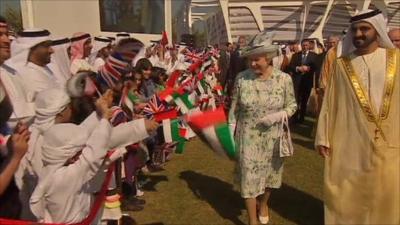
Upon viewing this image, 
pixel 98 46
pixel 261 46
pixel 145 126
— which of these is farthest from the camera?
pixel 98 46

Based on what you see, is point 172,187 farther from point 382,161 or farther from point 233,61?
point 233,61

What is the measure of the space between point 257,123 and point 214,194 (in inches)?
64.3

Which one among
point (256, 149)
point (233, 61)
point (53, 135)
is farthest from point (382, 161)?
point (233, 61)

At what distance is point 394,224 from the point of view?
12.1ft

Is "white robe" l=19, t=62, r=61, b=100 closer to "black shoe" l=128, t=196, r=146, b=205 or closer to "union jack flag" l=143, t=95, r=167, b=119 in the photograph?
"union jack flag" l=143, t=95, r=167, b=119

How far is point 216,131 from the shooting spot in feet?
8.79

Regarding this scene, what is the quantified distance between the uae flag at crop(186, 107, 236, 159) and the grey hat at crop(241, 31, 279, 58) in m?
1.70

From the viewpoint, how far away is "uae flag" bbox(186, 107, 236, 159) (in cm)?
268

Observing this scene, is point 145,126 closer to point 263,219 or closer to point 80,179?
point 80,179

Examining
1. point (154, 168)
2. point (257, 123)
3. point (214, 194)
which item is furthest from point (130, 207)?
point (257, 123)

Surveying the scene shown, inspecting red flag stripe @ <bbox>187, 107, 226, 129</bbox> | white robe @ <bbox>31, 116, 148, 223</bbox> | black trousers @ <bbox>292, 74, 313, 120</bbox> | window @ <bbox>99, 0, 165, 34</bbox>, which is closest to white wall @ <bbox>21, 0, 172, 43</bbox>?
window @ <bbox>99, 0, 165, 34</bbox>

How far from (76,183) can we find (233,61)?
961 centimetres

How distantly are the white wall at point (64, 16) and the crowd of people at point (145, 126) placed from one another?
26.6ft

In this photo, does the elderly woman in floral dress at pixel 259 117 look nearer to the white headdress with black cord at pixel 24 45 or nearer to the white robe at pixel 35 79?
the white robe at pixel 35 79
